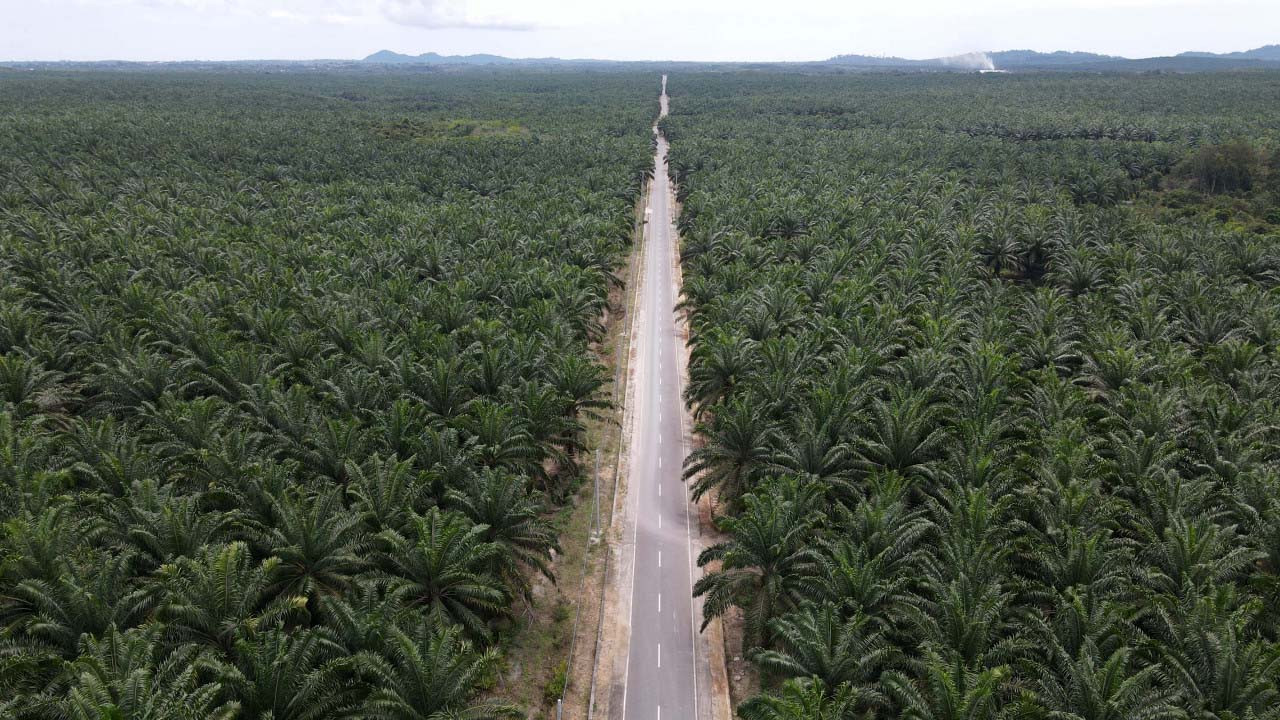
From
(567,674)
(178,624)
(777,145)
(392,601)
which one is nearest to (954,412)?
(567,674)

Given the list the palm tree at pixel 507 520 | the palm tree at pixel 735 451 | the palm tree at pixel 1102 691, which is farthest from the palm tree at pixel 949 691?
the palm tree at pixel 507 520

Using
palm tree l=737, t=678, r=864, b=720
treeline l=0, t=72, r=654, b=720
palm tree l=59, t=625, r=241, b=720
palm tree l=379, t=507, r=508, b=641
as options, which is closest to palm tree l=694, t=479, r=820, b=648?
palm tree l=737, t=678, r=864, b=720

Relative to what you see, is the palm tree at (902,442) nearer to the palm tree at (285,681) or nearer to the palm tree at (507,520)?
the palm tree at (507,520)

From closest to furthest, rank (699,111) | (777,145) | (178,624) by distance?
(178,624), (777,145), (699,111)

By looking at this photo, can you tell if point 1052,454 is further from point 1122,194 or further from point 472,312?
point 1122,194

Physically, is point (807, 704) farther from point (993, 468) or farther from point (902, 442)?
point (993, 468)

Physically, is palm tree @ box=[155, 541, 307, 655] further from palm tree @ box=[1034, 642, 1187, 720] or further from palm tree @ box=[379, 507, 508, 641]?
palm tree @ box=[1034, 642, 1187, 720]
